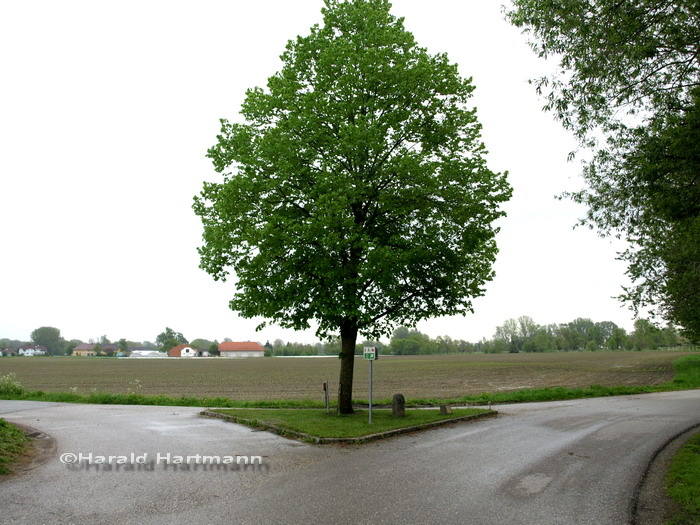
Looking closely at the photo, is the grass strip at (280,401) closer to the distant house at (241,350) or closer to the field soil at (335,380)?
the field soil at (335,380)

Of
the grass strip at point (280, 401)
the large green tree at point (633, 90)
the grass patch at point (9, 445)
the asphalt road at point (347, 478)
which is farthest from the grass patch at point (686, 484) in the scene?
the grass strip at point (280, 401)

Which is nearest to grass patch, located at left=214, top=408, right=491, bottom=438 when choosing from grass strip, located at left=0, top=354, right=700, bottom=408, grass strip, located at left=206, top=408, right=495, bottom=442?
grass strip, located at left=206, top=408, right=495, bottom=442

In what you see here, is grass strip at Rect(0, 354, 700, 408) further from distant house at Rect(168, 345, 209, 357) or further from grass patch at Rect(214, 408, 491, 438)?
distant house at Rect(168, 345, 209, 357)

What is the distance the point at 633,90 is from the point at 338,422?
11.2 m

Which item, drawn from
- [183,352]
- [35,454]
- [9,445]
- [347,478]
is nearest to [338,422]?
[347,478]

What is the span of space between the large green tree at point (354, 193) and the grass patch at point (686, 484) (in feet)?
24.6

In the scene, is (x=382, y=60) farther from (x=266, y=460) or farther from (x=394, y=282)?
(x=266, y=460)

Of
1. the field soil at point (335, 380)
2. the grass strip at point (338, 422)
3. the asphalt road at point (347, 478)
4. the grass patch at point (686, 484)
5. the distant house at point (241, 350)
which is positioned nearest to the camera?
the grass patch at point (686, 484)

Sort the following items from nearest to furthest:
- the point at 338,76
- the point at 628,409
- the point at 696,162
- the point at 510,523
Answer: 1. the point at 510,523
2. the point at 696,162
3. the point at 338,76
4. the point at 628,409

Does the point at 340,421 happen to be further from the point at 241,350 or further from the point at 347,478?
the point at 241,350

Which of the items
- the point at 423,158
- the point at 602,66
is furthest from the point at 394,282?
the point at 602,66

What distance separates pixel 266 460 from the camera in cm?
998

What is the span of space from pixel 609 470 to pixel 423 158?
9745mm

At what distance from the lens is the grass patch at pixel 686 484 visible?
6613 millimetres
